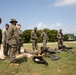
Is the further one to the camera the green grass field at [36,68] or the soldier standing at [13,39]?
the soldier standing at [13,39]

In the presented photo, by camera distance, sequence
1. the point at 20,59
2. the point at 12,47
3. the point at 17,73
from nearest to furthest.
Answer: the point at 17,73
the point at 12,47
the point at 20,59

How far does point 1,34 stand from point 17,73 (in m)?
3.61

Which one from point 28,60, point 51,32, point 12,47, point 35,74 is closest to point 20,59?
point 28,60

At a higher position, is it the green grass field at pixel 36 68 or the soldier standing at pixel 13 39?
the soldier standing at pixel 13 39

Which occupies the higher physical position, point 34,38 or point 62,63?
point 34,38

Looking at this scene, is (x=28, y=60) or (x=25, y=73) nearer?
(x=25, y=73)

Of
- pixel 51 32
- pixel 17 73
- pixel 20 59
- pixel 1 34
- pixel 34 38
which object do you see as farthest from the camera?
pixel 51 32

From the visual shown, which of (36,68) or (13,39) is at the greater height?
(13,39)

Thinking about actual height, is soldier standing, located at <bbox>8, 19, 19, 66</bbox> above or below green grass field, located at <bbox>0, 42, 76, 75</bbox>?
above

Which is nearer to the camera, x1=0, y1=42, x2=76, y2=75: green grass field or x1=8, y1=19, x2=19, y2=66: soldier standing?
x1=0, y1=42, x2=76, y2=75: green grass field

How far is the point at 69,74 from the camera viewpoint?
10.6 m

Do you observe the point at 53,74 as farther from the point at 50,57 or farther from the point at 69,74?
the point at 50,57

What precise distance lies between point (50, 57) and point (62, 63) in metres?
1.37

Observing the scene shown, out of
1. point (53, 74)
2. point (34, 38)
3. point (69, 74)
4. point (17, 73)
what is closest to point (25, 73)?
point (17, 73)
